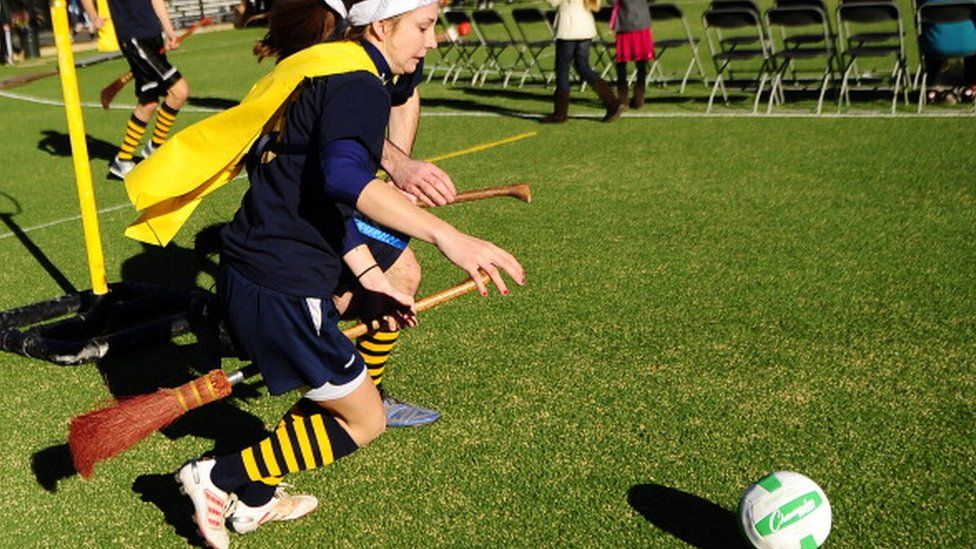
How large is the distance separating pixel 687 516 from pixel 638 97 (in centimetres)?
917

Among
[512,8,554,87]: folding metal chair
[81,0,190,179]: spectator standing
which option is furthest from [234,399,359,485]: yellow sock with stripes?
[512,8,554,87]: folding metal chair

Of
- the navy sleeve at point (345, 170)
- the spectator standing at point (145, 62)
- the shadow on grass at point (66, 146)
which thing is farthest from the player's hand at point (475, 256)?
the shadow on grass at point (66, 146)

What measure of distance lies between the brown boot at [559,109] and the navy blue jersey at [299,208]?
8270 millimetres

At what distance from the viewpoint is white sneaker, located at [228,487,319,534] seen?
380cm

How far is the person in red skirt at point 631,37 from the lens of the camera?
475 inches

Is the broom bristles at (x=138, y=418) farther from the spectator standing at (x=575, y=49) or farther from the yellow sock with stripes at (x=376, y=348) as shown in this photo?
the spectator standing at (x=575, y=49)

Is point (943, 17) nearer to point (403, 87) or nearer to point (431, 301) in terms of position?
point (403, 87)

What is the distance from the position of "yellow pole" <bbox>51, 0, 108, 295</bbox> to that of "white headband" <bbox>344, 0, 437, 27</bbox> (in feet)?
7.64

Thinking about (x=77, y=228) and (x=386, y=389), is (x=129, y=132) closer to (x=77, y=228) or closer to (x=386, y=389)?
(x=77, y=228)

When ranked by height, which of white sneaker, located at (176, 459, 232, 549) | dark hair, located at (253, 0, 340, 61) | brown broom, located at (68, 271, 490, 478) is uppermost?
dark hair, located at (253, 0, 340, 61)

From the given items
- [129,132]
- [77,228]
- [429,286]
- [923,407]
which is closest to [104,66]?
[129,132]

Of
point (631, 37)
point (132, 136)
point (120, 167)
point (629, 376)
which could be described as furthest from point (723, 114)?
point (629, 376)

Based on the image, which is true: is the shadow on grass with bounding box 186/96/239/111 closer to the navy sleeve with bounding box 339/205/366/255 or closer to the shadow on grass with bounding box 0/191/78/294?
the shadow on grass with bounding box 0/191/78/294

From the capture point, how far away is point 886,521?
366 cm
